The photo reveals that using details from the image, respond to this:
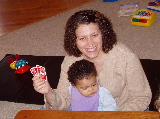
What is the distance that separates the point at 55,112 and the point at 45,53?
200 centimetres

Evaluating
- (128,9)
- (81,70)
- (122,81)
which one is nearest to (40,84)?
(81,70)

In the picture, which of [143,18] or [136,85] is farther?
[143,18]

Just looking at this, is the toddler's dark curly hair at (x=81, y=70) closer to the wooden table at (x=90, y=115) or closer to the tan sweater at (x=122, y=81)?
the tan sweater at (x=122, y=81)

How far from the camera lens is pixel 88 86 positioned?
4.92ft

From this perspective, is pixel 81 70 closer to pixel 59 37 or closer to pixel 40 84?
pixel 40 84

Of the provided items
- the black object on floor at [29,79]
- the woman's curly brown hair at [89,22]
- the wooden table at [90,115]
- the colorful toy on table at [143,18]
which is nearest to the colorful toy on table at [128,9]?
the colorful toy on table at [143,18]

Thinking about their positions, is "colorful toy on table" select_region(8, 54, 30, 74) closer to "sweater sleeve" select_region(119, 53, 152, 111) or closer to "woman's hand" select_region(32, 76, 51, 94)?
"woman's hand" select_region(32, 76, 51, 94)

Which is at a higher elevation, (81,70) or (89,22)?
(89,22)

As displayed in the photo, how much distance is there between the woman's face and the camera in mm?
1450

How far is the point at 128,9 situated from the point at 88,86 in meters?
2.50

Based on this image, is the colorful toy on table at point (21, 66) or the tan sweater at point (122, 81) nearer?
the tan sweater at point (122, 81)

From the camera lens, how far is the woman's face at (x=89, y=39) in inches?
57.1

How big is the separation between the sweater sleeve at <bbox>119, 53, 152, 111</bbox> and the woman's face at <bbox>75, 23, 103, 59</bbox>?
0.61 ft

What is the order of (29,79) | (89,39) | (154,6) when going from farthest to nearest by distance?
1. (154,6)
2. (29,79)
3. (89,39)
